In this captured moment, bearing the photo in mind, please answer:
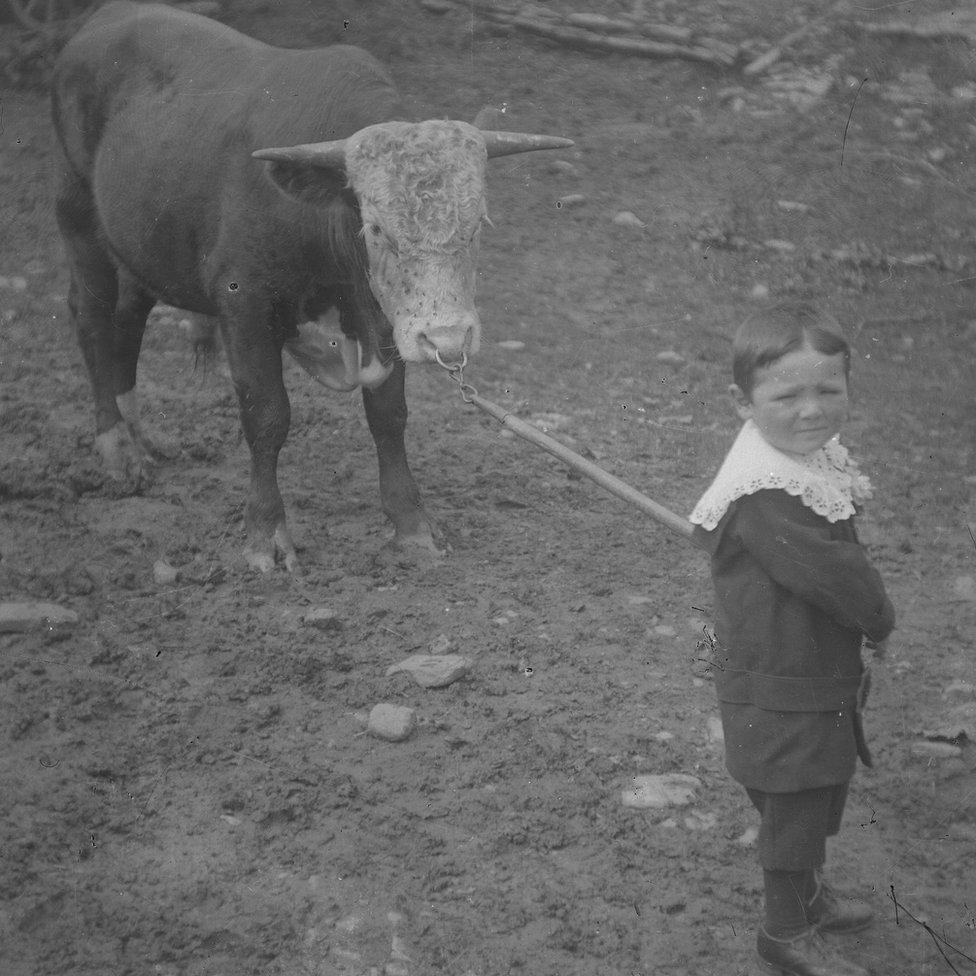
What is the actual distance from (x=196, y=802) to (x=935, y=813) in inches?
81.1

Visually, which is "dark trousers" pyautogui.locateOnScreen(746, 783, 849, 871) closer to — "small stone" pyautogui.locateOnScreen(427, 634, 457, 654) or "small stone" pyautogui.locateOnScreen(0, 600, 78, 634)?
"small stone" pyautogui.locateOnScreen(427, 634, 457, 654)

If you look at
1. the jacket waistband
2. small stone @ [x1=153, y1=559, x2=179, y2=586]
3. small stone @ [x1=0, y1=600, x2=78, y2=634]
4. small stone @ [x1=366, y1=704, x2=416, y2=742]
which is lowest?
small stone @ [x1=153, y1=559, x2=179, y2=586]

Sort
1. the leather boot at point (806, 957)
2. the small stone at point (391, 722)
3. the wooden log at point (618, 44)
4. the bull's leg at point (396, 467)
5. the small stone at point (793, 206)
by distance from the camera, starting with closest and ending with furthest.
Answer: the leather boot at point (806, 957)
the small stone at point (391, 722)
the bull's leg at point (396, 467)
the small stone at point (793, 206)
the wooden log at point (618, 44)

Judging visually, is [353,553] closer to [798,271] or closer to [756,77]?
[798,271]

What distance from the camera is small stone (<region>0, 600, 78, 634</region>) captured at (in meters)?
4.51

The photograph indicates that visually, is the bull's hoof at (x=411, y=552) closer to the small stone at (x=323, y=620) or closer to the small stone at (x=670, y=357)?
the small stone at (x=323, y=620)

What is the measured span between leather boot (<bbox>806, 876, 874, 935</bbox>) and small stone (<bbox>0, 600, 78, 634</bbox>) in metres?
2.72

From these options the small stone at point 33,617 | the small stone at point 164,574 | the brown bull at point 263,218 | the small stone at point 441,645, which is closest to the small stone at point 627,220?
the brown bull at point 263,218

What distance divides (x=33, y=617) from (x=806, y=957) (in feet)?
9.40

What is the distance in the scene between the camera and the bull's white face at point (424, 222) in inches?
176

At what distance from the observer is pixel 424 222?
176 inches

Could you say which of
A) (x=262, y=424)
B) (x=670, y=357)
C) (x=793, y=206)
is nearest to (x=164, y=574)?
(x=262, y=424)

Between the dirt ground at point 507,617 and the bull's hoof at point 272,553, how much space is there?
0.09 m

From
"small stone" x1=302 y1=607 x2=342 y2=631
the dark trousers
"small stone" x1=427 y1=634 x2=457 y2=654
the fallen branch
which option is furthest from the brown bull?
the fallen branch
